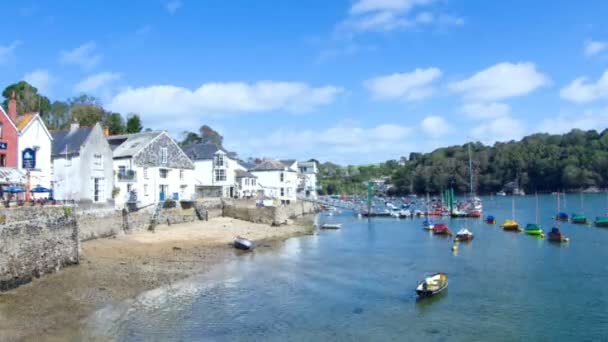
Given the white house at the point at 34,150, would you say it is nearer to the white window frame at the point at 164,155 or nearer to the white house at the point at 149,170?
the white house at the point at 149,170

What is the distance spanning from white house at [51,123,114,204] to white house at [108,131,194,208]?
252cm

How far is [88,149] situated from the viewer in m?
49.0

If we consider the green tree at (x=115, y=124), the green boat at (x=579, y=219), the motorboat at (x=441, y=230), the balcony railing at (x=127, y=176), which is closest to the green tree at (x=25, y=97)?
the green tree at (x=115, y=124)

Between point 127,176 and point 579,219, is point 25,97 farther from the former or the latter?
point 579,219

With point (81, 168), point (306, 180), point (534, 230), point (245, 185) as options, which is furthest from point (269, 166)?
point (81, 168)

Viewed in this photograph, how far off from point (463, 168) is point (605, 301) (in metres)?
167

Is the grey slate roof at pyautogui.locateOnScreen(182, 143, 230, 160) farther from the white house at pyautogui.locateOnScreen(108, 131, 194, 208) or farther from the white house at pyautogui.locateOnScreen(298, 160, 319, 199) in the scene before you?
the white house at pyautogui.locateOnScreen(298, 160, 319, 199)

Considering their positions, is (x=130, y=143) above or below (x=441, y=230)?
above

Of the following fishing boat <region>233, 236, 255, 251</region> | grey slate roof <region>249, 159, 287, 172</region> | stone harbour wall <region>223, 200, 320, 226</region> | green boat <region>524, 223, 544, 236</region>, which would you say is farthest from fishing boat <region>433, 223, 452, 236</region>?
grey slate roof <region>249, 159, 287, 172</region>

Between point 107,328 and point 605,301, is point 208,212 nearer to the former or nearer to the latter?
point 107,328

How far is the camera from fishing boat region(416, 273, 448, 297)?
101 ft

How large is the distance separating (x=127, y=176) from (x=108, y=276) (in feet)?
83.7

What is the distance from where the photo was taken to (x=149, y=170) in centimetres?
6009

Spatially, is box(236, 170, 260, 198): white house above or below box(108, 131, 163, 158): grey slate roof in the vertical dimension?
below
